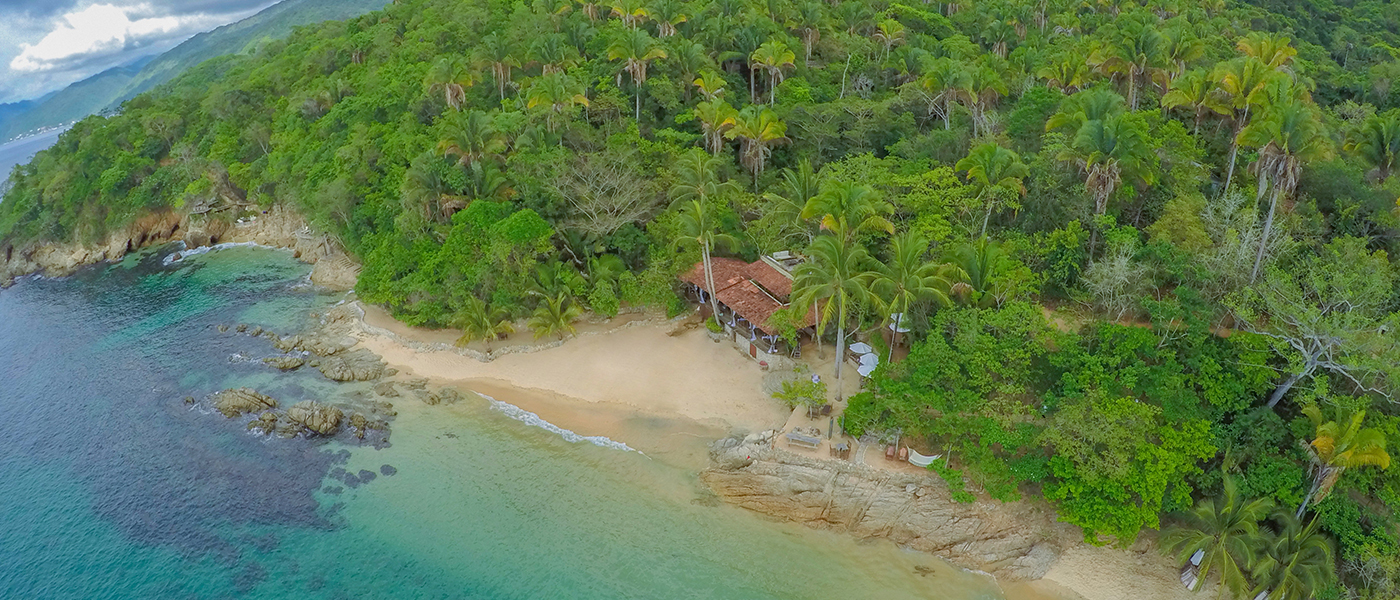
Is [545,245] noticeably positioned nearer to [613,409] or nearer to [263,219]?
[613,409]

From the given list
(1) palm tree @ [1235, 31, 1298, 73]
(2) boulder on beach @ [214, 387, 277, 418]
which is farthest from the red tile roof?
(1) palm tree @ [1235, 31, 1298, 73]

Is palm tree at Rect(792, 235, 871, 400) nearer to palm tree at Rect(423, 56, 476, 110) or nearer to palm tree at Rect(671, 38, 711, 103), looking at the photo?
palm tree at Rect(671, 38, 711, 103)

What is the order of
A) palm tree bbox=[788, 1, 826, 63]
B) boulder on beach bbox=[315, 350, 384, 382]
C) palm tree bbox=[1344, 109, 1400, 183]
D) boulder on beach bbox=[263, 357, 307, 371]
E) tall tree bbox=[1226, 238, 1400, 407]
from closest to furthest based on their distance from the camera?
tall tree bbox=[1226, 238, 1400, 407] < palm tree bbox=[1344, 109, 1400, 183] < boulder on beach bbox=[315, 350, 384, 382] < boulder on beach bbox=[263, 357, 307, 371] < palm tree bbox=[788, 1, 826, 63]

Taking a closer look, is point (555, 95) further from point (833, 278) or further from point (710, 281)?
point (833, 278)

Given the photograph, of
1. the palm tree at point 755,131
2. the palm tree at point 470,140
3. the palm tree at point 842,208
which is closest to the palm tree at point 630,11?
the palm tree at point 470,140

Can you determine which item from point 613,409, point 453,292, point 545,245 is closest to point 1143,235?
point 613,409

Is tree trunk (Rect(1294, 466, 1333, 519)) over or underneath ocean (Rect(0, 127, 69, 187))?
underneath
